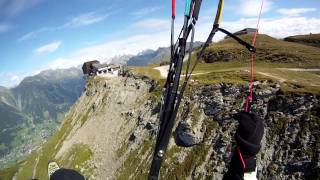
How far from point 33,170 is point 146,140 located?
69.7 m

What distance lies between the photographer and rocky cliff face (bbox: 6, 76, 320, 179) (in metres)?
49.9

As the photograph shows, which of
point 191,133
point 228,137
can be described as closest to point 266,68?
point 191,133

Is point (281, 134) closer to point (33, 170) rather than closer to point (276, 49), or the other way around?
point (276, 49)

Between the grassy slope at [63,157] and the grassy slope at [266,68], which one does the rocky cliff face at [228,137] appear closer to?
the grassy slope at [266,68]

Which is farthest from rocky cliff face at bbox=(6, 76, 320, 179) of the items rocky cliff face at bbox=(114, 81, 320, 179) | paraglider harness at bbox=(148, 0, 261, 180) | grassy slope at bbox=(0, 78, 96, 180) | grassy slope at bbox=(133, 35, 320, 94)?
paraglider harness at bbox=(148, 0, 261, 180)

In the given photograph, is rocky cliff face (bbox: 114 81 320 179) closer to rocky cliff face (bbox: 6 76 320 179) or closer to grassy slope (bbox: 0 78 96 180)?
rocky cliff face (bbox: 6 76 320 179)

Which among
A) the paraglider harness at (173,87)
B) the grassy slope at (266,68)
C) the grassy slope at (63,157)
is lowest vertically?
the grassy slope at (63,157)

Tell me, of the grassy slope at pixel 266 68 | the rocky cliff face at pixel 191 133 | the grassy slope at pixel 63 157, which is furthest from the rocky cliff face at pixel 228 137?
the grassy slope at pixel 63 157

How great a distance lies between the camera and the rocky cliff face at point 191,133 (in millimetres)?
49906

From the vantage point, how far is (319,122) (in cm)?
4769

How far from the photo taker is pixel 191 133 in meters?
65.6

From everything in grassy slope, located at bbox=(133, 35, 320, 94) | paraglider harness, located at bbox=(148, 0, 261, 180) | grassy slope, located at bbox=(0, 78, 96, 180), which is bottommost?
grassy slope, located at bbox=(0, 78, 96, 180)

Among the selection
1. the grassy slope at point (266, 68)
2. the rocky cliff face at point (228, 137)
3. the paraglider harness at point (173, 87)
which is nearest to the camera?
the paraglider harness at point (173, 87)

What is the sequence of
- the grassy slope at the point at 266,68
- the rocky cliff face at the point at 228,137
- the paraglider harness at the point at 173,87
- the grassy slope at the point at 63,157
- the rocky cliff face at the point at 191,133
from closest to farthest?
the paraglider harness at the point at 173,87
the rocky cliff face at the point at 228,137
the rocky cliff face at the point at 191,133
the grassy slope at the point at 266,68
the grassy slope at the point at 63,157
